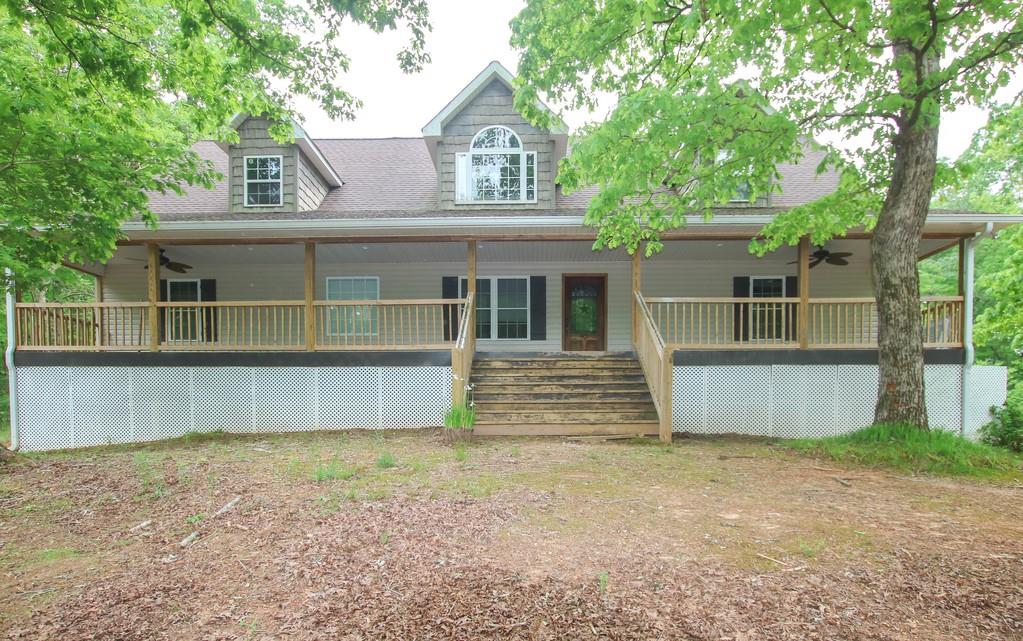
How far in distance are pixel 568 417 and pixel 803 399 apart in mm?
4381

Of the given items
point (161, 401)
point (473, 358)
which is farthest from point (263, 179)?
point (473, 358)

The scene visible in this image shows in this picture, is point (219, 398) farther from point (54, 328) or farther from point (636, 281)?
point (636, 281)

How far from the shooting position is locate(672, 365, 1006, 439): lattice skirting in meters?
8.52

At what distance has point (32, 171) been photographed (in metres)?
5.81

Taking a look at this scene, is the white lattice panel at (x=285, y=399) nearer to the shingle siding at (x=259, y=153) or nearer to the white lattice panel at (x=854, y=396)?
the shingle siding at (x=259, y=153)

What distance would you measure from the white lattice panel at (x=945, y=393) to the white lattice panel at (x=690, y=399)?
396 centimetres

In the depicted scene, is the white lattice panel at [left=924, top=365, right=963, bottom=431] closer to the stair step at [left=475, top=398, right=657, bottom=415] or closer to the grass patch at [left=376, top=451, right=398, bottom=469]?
the stair step at [left=475, top=398, right=657, bottom=415]

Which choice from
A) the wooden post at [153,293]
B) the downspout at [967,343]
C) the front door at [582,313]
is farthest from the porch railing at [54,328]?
the downspout at [967,343]

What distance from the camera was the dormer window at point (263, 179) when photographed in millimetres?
10594

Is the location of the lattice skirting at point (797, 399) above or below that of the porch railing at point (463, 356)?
below

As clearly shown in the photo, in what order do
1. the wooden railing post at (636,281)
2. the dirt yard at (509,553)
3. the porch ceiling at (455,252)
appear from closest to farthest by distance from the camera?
the dirt yard at (509,553) → the wooden railing post at (636,281) → the porch ceiling at (455,252)

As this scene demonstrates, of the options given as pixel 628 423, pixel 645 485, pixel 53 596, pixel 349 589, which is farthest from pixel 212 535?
pixel 628 423

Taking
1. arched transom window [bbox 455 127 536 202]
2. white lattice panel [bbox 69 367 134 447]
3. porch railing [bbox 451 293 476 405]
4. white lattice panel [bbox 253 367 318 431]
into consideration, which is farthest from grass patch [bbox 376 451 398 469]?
arched transom window [bbox 455 127 536 202]

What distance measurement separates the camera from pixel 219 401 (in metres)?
8.84
